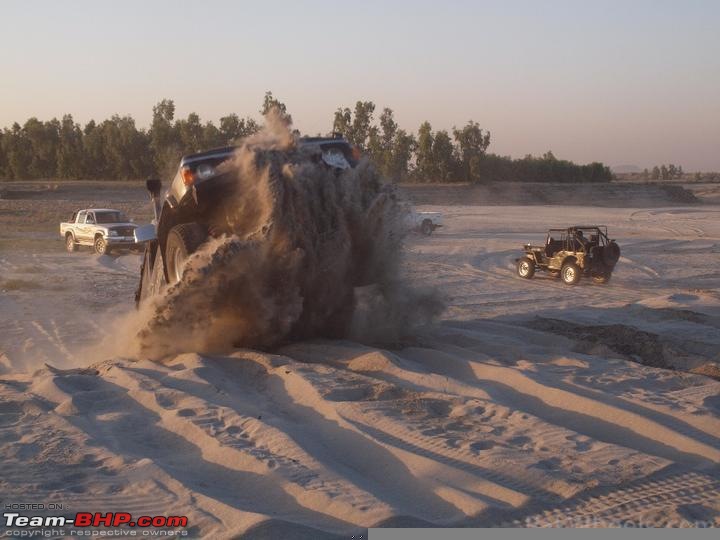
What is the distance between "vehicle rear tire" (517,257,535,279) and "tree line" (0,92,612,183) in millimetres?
37767

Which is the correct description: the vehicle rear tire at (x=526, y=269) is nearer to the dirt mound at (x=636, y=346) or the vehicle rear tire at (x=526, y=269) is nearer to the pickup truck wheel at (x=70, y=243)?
the dirt mound at (x=636, y=346)

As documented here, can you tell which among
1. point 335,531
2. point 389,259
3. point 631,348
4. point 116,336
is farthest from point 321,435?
point 116,336

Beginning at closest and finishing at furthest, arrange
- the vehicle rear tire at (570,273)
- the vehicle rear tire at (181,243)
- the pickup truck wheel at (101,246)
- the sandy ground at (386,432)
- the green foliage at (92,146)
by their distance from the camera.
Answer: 1. the sandy ground at (386,432)
2. the vehicle rear tire at (181,243)
3. the vehicle rear tire at (570,273)
4. the pickup truck wheel at (101,246)
5. the green foliage at (92,146)

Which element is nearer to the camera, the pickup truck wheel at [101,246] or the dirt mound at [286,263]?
the dirt mound at [286,263]

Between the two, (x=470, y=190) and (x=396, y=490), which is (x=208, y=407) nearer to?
(x=396, y=490)

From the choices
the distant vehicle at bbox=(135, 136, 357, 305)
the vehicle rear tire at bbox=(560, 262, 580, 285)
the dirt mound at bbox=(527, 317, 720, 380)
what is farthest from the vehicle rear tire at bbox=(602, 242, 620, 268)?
the distant vehicle at bbox=(135, 136, 357, 305)

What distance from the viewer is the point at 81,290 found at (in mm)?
19172

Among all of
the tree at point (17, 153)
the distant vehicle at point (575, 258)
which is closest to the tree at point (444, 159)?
the tree at point (17, 153)

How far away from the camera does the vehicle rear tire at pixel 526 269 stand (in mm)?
21812

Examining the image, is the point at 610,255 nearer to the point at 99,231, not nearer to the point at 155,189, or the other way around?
the point at 155,189

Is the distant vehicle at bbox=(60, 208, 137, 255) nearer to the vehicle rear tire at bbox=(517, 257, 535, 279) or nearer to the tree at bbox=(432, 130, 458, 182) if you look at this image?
the vehicle rear tire at bbox=(517, 257, 535, 279)

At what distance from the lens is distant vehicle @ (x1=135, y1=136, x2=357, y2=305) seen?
8906 mm

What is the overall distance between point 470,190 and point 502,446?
5946 centimetres

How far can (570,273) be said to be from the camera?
67.2 feet
